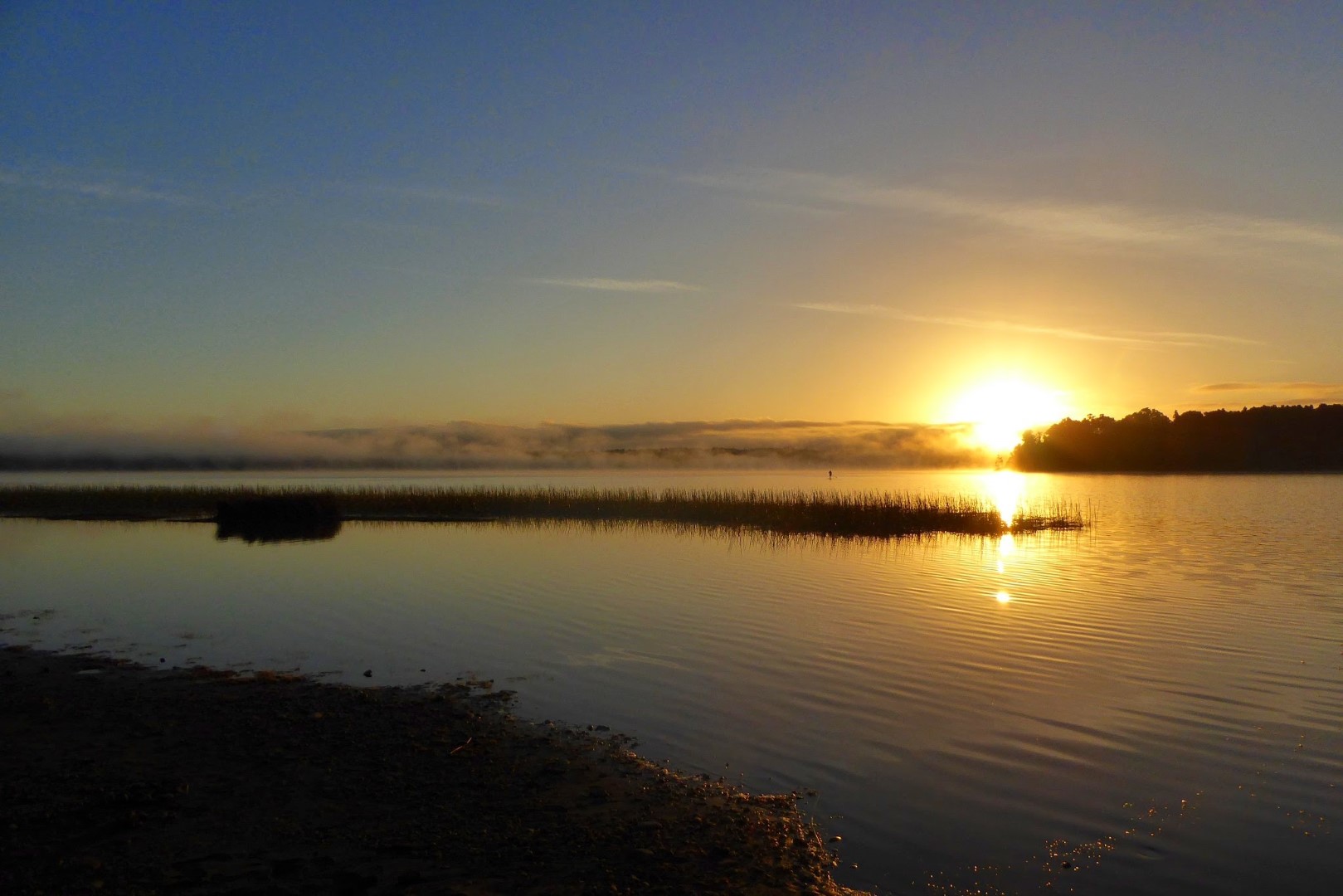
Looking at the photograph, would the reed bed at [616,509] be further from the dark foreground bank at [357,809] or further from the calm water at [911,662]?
the dark foreground bank at [357,809]

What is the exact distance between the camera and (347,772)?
7.11 metres

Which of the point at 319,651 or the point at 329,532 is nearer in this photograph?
the point at 319,651

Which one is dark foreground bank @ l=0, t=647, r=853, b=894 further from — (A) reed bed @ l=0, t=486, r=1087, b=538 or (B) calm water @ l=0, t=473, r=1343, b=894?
(A) reed bed @ l=0, t=486, r=1087, b=538

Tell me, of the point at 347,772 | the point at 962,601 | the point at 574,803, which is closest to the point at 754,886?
the point at 574,803

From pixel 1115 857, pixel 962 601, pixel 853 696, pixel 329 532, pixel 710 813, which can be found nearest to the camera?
pixel 1115 857

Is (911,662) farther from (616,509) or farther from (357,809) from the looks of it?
(616,509)

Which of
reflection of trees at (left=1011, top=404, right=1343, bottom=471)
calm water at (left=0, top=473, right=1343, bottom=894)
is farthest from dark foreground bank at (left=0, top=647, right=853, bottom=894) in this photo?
reflection of trees at (left=1011, top=404, right=1343, bottom=471)

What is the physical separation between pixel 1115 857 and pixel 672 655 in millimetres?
6995

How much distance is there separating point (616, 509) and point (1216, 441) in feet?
366

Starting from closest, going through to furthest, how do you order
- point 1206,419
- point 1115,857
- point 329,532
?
point 1115,857 → point 329,532 → point 1206,419

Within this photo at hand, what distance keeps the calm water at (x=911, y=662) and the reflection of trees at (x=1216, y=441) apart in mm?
112868

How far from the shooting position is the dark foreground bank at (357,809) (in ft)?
17.1

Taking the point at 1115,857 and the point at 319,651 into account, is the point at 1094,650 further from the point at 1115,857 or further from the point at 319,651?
the point at 319,651

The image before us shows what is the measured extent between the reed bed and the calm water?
863 cm
